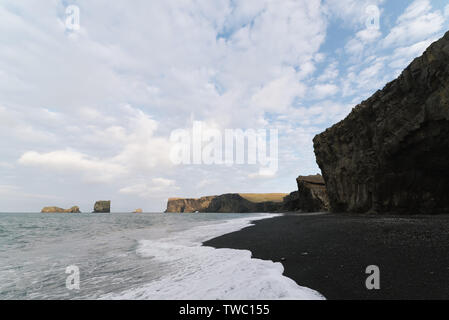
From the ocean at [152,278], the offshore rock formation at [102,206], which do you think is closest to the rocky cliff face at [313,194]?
the ocean at [152,278]

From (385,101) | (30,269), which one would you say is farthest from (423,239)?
(385,101)

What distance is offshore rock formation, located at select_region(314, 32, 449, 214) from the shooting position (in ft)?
58.9

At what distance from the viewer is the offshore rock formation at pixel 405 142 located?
17.9m

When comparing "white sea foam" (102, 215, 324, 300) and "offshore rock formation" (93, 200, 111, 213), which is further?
"offshore rock formation" (93, 200, 111, 213)

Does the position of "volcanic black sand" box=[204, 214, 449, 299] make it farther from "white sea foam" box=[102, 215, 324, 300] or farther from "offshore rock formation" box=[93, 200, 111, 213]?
"offshore rock formation" box=[93, 200, 111, 213]

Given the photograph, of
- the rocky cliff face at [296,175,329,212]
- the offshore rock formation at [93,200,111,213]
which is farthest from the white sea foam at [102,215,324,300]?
the offshore rock formation at [93,200,111,213]

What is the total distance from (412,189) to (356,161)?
808 centimetres

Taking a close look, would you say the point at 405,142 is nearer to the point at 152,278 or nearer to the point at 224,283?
the point at 224,283

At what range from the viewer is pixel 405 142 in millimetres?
20906

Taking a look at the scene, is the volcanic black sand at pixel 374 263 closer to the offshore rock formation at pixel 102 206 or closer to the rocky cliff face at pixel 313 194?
the rocky cliff face at pixel 313 194
